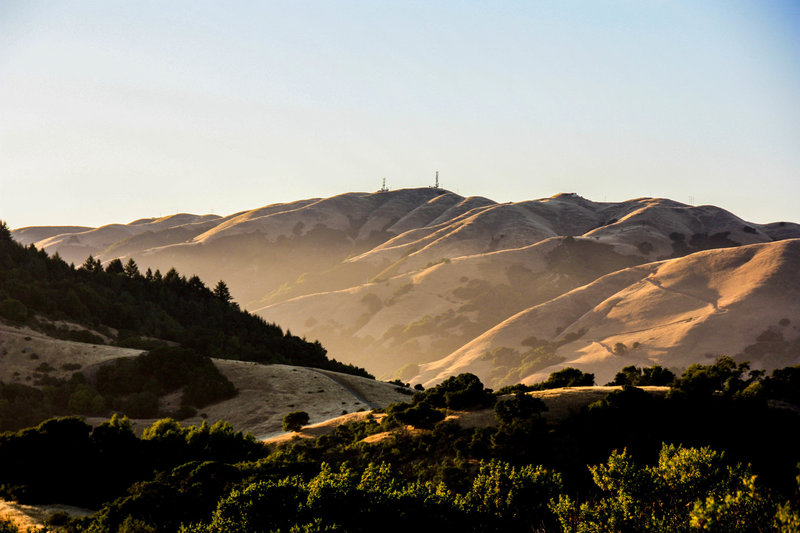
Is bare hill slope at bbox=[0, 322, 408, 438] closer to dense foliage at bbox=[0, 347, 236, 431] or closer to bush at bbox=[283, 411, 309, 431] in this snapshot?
dense foliage at bbox=[0, 347, 236, 431]

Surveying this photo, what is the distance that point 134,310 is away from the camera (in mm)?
106875

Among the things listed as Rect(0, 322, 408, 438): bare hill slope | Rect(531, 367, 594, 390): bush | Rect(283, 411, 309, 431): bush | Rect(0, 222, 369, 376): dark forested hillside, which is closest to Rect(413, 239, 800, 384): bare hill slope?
Rect(0, 222, 369, 376): dark forested hillside

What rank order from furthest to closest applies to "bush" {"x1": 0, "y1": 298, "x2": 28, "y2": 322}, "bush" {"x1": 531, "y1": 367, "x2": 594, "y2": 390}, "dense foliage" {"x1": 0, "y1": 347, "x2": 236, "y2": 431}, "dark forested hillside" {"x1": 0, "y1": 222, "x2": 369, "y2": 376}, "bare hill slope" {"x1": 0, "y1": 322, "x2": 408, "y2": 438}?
1. "dark forested hillside" {"x1": 0, "y1": 222, "x2": 369, "y2": 376}
2. "bush" {"x1": 0, "y1": 298, "x2": 28, "y2": 322}
3. "bare hill slope" {"x1": 0, "y1": 322, "x2": 408, "y2": 438}
4. "dense foliage" {"x1": 0, "y1": 347, "x2": 236, "y2": 431}
5. "bush" {"x1": 531, "y1": 367, "x2": 594, "y2": 390}

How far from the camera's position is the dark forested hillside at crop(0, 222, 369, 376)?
93.2 meters

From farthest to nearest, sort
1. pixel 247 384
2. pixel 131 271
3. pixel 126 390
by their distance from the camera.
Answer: pixel 131 271 → pixel 247 384 → pixel 126 390

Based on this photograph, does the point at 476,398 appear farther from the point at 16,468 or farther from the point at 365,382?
the point at 365,382

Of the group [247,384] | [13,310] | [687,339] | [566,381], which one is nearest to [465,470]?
[566,381]

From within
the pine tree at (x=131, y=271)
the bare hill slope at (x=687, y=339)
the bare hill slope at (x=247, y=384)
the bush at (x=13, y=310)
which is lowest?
the bare hill slope at (x=687, y=339)

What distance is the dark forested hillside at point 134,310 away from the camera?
93.2 meters

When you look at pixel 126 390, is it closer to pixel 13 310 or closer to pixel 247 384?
pixel 247 384

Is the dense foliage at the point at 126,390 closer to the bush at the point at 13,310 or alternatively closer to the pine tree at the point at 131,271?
the bush at the point at 13,310

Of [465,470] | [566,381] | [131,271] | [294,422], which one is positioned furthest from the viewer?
[131,271]

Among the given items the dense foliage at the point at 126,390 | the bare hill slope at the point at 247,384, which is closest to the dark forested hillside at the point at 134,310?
the bare hill slope at the point at 247,384

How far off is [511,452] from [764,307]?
593ft
